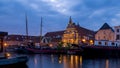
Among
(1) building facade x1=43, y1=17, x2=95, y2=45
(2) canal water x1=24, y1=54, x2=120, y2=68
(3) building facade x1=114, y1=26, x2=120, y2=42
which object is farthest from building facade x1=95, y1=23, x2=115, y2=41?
(2) canal water x1=24, y1=54, x2=120, y2=68

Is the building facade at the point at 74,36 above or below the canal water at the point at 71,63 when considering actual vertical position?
above

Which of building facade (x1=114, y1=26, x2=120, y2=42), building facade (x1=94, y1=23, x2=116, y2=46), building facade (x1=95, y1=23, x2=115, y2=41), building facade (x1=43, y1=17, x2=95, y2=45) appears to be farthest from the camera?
building facade (x1=43, y1=17, x2=95, y2=45)

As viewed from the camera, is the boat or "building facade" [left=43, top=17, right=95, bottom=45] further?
"building facade" [left=43, top=17, right=95, bottom=45]

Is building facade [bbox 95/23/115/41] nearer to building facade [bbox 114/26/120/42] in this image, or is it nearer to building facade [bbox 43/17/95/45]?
building facade [bbox 114/26/120/42]

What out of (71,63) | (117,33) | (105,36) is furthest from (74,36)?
(71,63)

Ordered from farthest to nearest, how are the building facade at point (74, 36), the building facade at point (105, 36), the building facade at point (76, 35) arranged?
the building facade at point (76, 35) < the building facade at point (74, 36) < the building facade at point (105, 36)

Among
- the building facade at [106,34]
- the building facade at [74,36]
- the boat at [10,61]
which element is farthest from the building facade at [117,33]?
the boat at [10,61]

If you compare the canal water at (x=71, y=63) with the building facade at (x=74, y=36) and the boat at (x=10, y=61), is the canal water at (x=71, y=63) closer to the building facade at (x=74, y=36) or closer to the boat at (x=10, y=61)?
the boat at (x=10, y=61)

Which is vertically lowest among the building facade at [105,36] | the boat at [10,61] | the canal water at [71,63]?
the canal water at [71,63]

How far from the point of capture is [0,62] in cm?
3641

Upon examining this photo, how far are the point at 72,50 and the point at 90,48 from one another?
12.0 metres

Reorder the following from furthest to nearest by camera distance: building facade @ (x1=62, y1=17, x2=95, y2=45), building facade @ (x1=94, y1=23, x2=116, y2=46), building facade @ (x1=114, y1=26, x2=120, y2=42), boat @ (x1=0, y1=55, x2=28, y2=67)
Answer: building facade @ (x1=62, y1=17, x2=95, y2=45), building facade @ (x1=94, y1=23, x2=116, y2=46), building facade @ (x1=114, y1=26, x2=120, y2=42), boat @ (x1=0, y1=55, x2=28, y2=67)

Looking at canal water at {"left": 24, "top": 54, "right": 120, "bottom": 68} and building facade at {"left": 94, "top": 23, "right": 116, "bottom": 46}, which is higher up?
building facade at {"left": 94, "top": 23, "right": 116, "bottom": 46}

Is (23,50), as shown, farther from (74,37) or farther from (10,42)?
(10,42)
